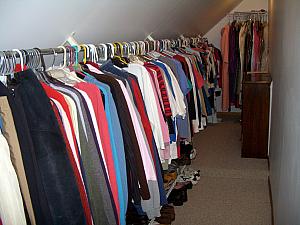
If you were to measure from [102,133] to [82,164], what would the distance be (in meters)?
0.19

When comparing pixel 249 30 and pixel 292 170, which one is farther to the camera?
pixel 249 30

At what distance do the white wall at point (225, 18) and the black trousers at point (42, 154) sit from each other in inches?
204

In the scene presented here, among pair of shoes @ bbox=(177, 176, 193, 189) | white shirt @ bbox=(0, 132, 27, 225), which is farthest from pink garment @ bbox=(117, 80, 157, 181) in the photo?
pair of shoes @ bbox=(177, 176, 193, 189)

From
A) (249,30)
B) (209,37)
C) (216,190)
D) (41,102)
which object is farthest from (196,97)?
(209,37)

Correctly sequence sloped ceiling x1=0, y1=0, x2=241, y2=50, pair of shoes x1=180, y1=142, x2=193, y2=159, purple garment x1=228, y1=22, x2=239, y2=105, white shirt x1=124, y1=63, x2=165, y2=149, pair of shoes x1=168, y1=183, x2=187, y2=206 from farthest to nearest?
purple garment x1=228, y1=22, x2=239, y2=105 < pair of shoes x1=180, y1=142, x2=193, y2=159 < pair of shoes x1=168, y1=183, x2=187, y2=206 < white shirt x1=124, y1=63, x2=165, y2=149 < sloped ceiling x1=0, y1=0, x2=241, y2=50

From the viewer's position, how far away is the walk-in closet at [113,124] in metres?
1.18

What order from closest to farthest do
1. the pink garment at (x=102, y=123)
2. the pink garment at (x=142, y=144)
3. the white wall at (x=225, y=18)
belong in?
the pink garment at (x=102, y=123) → the pink garment at (x=142, y=144) → the white wall at (x=225, y=18)

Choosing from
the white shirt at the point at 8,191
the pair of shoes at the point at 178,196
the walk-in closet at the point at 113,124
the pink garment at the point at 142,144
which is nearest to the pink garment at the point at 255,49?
the walk-in closet at the point at 113,124

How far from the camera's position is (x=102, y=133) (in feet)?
5.08

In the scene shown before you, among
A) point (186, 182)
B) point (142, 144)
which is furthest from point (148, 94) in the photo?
point (186, 182)

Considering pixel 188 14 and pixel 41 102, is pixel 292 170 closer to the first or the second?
pixel 41 102

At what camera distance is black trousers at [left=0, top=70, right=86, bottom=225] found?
113 cm

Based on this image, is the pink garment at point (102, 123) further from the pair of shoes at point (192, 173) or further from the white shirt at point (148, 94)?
the pair of shoes at point (192, 173)

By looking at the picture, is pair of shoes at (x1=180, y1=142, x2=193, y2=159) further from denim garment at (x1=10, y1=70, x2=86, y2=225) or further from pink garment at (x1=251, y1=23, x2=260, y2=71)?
denim garment at (x1=10, y1=70, x2=86, y2=225)
